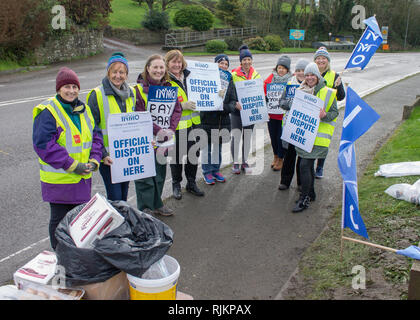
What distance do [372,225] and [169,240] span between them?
3.00m

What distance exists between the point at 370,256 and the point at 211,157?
3084mm

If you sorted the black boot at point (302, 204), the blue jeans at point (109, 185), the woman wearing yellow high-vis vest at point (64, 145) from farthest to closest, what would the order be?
1. the black boot at point (302, 204)
2. the blue jeans at point (109, 185)
3. the woman wearing yellow high-vis vest at point (64, 145)

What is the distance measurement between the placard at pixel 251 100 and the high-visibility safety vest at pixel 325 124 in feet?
4.91

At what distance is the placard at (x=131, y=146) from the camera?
4.71 m

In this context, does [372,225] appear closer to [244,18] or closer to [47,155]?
[47,155]

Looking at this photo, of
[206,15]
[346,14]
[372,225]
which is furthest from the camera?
[346,14]

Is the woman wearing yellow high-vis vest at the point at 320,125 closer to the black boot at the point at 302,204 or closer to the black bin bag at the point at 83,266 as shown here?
the black boot at the point at 302,204

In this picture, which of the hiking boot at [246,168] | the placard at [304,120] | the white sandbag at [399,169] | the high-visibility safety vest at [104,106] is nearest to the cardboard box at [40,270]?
→ the high-visibility safety vest at [104,106]

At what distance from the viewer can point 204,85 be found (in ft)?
20.6

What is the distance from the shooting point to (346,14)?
64.7m

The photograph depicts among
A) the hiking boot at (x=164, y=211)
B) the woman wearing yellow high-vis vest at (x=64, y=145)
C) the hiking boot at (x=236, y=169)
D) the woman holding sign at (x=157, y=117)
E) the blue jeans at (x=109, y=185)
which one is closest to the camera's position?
the woman wearing yellow high-vis vest at (x=64, y=145)

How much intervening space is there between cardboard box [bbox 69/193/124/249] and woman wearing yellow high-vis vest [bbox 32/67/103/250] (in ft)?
2.25
